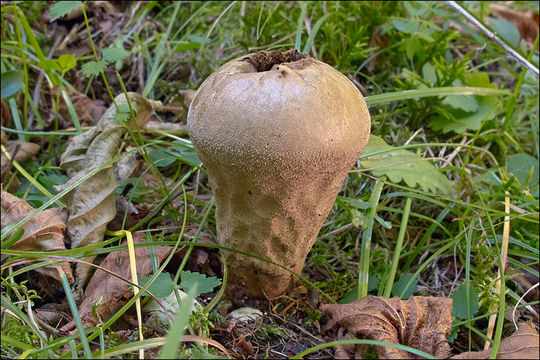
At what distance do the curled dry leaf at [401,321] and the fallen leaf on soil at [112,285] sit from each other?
649mm

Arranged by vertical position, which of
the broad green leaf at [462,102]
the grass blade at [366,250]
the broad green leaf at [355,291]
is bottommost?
the broad green leaf at [355,291]

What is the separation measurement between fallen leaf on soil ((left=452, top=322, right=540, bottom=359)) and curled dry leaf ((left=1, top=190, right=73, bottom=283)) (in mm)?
1302

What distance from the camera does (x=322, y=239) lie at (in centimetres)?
204

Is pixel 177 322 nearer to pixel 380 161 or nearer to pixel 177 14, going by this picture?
pixel 380 161

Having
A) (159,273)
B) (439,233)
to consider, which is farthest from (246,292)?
(439,233)

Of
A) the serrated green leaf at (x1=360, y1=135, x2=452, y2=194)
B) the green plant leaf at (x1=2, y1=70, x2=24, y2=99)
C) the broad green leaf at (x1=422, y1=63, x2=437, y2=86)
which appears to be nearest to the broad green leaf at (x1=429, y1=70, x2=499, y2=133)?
the broad green leaf at (x1=422, y1=63, x2=437, y2=86)

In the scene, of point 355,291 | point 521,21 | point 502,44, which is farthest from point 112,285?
point 521,21

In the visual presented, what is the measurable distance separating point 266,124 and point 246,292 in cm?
77

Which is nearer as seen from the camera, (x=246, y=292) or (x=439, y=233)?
(x=246, y=292)

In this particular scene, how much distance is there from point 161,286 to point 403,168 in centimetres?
117

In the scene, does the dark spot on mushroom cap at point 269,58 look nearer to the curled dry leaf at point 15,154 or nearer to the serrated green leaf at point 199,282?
the serrated green leaf at point 199,282

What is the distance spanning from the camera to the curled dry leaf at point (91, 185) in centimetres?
176

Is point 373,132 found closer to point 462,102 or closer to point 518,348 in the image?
point 462,102

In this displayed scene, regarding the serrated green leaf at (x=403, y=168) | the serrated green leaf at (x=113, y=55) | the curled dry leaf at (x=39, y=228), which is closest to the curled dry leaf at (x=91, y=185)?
the curled dry leaf at (x=39, y=228)
